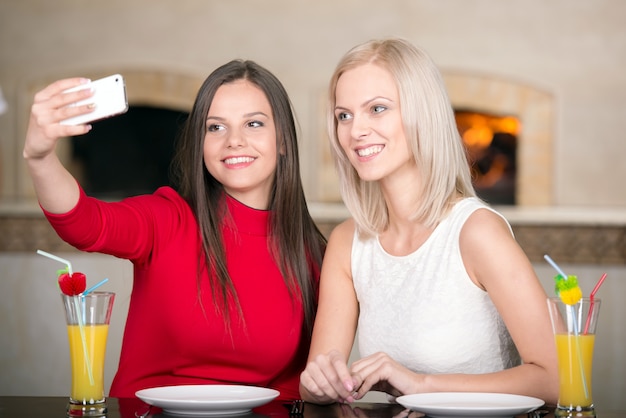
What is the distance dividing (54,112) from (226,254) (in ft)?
2.19

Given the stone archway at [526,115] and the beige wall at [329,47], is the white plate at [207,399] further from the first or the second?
the stone archway at [526,115]

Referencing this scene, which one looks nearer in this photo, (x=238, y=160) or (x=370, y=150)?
(x=370, y=150)

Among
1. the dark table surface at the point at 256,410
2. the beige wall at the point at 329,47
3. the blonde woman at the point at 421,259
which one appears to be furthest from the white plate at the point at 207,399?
the beige wall at the point at 329,47

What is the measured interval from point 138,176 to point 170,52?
0.85 m

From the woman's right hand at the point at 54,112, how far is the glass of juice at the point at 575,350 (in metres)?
0.78

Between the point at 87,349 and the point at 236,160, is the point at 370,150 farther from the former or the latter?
the point at 87,349

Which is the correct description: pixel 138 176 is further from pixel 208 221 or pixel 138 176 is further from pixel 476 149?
pixel 208 221

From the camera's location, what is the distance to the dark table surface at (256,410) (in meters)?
1.38

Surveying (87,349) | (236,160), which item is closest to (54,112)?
(87,349)

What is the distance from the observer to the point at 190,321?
188 cm

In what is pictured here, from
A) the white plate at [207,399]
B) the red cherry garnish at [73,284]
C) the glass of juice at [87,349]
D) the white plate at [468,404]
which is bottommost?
the white plate at [468,404]

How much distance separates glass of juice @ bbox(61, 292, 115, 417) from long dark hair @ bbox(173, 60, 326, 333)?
52 cm

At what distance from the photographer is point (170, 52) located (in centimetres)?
560

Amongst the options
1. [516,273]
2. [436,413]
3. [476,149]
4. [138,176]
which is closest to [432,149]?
[516,273]
